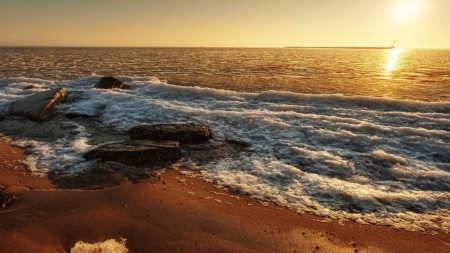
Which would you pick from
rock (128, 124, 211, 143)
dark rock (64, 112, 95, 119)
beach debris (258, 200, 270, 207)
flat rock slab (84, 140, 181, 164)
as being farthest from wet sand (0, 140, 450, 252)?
dark rock (64, 112, 95, 119)

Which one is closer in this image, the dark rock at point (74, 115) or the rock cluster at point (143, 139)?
the rock cluster at point (143, 139)

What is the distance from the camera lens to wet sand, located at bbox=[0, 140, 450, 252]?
3441mm

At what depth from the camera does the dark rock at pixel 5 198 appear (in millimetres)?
4086

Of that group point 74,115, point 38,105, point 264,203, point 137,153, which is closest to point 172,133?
point 137,153

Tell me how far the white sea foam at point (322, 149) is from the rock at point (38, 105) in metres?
0.49

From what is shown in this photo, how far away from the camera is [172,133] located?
23.9ft

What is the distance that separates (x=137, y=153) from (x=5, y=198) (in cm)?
233

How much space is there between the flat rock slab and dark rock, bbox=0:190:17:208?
1.78 meters

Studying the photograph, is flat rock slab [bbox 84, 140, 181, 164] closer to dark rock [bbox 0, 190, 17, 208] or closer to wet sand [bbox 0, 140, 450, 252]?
wet sand [bbox 0, 140, 450, 252]

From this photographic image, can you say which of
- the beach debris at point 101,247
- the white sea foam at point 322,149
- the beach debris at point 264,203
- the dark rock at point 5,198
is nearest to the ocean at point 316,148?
the white sea foam at point 322,149

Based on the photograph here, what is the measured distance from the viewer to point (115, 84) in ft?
48.1

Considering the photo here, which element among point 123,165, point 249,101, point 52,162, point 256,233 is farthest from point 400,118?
point 52,162

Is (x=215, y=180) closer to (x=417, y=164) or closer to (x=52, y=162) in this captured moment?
(x=52, y=162)

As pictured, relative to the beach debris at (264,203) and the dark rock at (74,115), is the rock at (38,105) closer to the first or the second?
the dark rock at (74,115)
